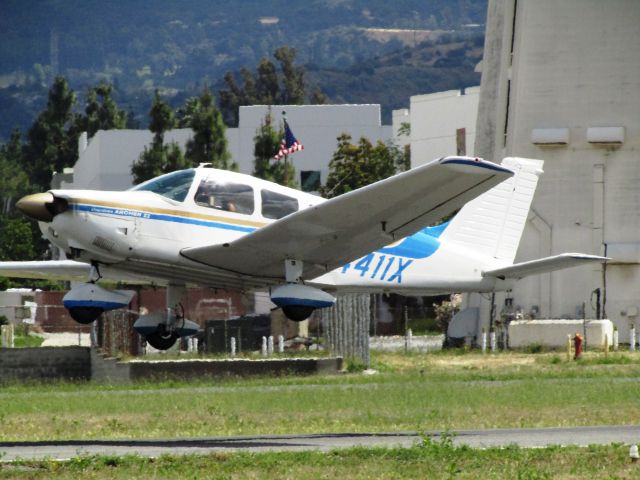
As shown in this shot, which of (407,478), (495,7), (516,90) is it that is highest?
(495,7)

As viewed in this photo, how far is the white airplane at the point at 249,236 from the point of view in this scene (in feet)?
66.5

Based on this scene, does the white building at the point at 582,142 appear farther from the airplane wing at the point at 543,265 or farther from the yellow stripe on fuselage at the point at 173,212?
the yellow stripe on fuselage at the point at 173,212

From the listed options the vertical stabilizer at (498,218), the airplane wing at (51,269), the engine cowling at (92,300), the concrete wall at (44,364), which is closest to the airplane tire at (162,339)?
the engine cowling at (92,300)

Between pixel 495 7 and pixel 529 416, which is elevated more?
pixel 495 7

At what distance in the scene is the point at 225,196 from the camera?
21312 mm

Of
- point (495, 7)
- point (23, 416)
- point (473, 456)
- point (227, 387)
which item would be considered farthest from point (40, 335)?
point (473, 456)

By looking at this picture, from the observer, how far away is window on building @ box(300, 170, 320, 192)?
97.2m

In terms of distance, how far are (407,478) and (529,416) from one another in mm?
8083

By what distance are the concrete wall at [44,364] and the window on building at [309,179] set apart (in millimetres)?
61318

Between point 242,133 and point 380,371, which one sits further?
point 242,133

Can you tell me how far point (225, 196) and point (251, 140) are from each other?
7465cm

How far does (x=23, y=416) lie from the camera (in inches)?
1038

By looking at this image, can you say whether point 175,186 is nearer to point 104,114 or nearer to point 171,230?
point 171,230

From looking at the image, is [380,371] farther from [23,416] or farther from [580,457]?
[580,457]
